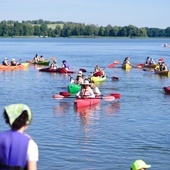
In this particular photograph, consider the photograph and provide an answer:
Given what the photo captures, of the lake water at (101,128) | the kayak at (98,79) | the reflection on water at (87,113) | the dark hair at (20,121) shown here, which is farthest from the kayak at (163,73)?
the dark hair at (20,121)

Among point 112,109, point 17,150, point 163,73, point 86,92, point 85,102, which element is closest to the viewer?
point 17,150

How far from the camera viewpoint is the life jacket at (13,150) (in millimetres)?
4711

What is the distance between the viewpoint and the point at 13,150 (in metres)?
4.72

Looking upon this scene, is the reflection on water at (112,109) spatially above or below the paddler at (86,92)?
below

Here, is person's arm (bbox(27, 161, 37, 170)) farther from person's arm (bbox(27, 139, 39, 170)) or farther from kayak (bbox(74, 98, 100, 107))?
kayak (bbox(74, 98, 100, 107))

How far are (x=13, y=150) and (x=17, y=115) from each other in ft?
1.12

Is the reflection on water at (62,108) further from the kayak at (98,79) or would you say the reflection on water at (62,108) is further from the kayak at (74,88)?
the kayak at (98,79)

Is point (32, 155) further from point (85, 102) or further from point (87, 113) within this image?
point (85, 102)

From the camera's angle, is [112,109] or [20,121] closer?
[20,121]

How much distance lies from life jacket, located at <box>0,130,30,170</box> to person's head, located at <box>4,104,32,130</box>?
3.9 inches

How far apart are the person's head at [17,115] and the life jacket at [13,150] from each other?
0.10m

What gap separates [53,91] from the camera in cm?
3002

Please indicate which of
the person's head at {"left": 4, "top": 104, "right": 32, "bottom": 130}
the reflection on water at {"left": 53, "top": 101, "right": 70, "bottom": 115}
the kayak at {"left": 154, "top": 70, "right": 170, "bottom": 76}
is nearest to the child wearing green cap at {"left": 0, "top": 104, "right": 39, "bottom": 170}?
the person's head at {"left": 4, "top": 104, "right": 32, "bottom": 130}

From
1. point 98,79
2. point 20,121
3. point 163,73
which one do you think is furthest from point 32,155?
point 163,73
